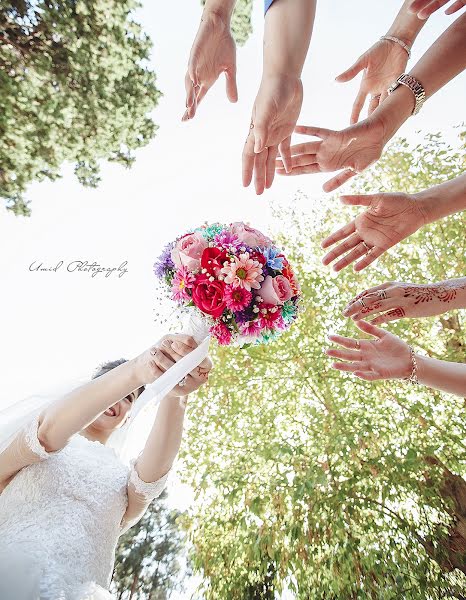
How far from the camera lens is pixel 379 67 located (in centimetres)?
260

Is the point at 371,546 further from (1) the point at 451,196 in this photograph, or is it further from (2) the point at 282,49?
(2) the point at 282,49

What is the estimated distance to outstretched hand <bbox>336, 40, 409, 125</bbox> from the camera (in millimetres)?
2529

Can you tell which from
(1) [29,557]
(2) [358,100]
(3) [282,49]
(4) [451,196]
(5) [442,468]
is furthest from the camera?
(5) [442,468]

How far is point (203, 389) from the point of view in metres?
7.01

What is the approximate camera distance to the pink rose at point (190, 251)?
6.83ft

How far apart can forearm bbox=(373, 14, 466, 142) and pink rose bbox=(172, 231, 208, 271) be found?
1228 mm

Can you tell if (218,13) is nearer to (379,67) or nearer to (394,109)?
(394,109)

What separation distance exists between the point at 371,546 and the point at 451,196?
4837 millimetres

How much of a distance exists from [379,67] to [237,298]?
1.89m

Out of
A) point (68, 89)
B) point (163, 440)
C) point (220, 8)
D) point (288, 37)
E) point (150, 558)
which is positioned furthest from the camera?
point (150, 558)

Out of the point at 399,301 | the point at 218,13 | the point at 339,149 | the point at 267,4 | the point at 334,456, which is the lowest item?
the point at 334,456

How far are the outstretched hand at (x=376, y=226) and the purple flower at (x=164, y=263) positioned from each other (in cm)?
92

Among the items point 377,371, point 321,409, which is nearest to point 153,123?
point 321,409

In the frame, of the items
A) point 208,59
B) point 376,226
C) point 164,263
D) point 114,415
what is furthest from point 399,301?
point 114,415
